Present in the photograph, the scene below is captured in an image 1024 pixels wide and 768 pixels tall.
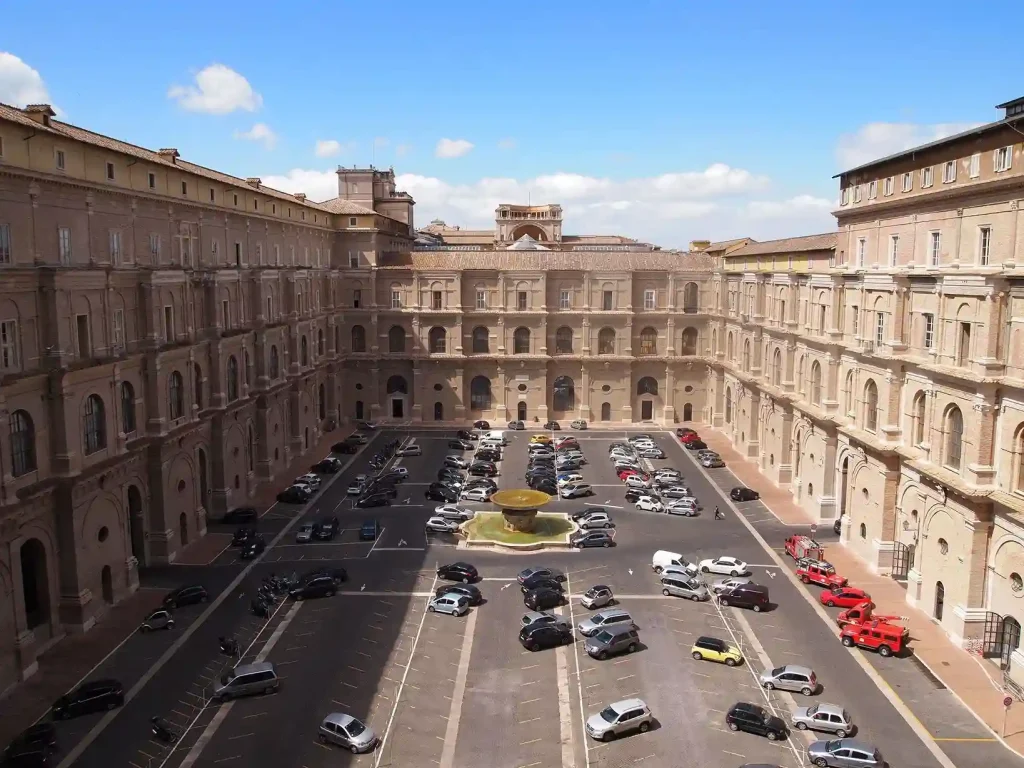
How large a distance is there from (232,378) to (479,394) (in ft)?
114

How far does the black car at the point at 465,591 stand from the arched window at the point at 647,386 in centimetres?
4966

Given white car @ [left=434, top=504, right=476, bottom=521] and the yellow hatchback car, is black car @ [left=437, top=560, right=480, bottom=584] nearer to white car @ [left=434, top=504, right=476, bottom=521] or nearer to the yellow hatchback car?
white car @ [left=434, top=504, right=476, bottom=521]

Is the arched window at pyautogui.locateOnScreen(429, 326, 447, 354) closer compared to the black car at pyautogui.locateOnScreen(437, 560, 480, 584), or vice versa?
the black car at pyautogui.locateOnScreen(437, 560, 480, 584)

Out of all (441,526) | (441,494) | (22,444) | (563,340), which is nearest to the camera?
(22,444)

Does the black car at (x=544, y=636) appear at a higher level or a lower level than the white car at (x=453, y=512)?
lower

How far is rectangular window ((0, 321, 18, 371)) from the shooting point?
3756 cm

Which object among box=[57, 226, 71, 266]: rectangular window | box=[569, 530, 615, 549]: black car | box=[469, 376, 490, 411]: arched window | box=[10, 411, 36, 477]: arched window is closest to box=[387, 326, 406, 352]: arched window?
box=[469, 376, 490, 411]: arched window

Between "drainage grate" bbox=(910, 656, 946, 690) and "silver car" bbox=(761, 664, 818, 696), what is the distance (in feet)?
16.9

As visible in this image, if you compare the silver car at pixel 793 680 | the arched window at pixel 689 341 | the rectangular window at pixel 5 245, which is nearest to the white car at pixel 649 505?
the silver car at pixel 793 680

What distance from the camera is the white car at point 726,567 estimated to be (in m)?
48.6

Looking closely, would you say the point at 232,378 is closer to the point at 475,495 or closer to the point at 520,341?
the point at 475,495

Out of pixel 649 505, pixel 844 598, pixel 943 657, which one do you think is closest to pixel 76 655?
pixel 844 598

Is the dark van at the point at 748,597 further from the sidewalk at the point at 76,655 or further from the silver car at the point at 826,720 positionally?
the sidewalk at the point at 76,655

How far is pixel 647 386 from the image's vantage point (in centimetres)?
9269
